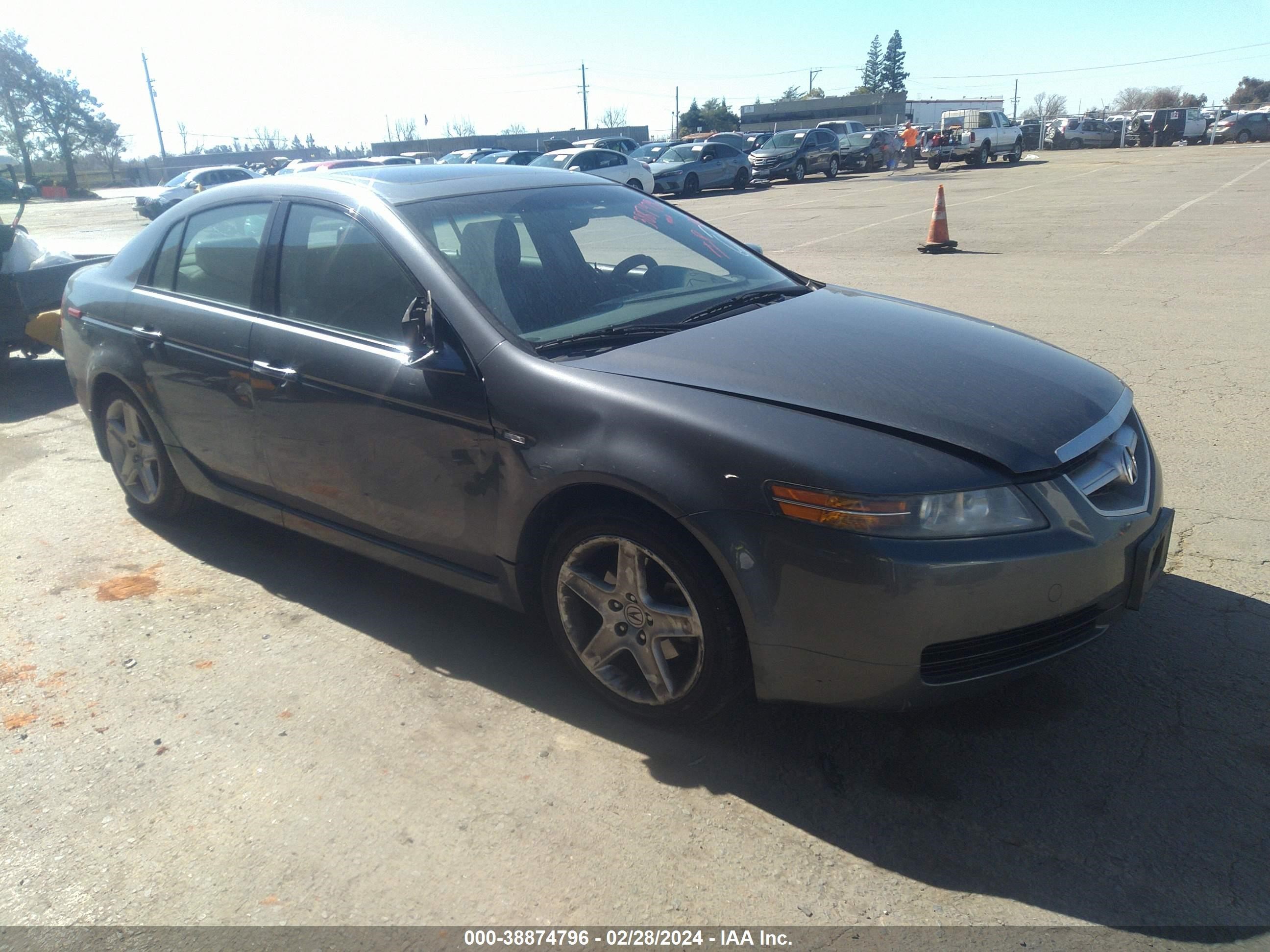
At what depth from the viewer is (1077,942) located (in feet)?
7.26

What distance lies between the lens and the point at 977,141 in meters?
36.3

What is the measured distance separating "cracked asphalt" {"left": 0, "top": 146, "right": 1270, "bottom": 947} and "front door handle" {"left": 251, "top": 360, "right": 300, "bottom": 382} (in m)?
0.99

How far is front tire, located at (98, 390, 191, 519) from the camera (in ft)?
15.6

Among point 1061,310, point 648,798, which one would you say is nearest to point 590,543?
point 648,798

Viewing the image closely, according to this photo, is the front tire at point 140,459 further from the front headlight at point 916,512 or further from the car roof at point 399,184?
the front headlight at point 916,512

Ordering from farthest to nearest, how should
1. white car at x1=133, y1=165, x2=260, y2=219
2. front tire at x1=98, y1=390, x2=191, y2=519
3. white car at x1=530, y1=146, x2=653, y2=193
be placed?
white car at x1=133, y1=165, x2=260, y2=219
white car at x1=530, y1=146, x2=653, y2=193
front tire at x1=98, y1=390, x2=191, y2=519

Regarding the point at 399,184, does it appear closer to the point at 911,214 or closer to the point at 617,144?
the point at 911,214

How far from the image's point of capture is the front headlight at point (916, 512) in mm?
2514

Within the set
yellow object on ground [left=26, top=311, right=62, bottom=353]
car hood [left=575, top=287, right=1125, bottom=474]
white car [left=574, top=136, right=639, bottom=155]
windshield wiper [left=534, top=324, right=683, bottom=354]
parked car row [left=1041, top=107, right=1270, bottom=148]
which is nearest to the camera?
car hood [left=575, top=287, right=1125, bottom=474]

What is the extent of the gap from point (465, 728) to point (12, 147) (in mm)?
81817

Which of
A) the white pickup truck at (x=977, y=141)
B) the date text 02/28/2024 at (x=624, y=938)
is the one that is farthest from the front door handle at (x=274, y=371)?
the white pickup truck at (x=977, y=141)

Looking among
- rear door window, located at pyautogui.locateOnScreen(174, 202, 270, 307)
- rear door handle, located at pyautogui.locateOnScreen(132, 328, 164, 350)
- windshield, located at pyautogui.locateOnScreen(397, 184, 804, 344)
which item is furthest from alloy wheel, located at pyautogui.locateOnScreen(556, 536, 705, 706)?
rear door handle, located at pyautogui.locateOnScreen(132, 328, 164, 350)

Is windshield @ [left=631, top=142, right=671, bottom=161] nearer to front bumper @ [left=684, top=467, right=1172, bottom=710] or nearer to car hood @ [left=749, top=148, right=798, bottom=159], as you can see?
car hood @ [left=749, top=148, right=798, bottom=159]

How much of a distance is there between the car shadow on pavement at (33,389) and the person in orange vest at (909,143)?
3273 centimetres
